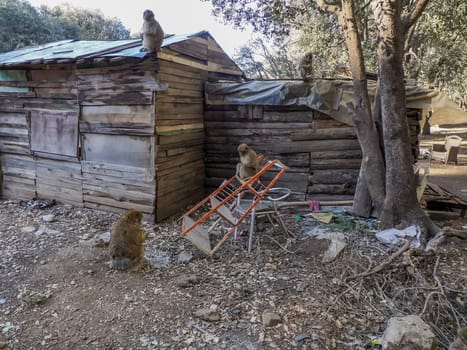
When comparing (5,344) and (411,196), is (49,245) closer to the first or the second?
(5,344)

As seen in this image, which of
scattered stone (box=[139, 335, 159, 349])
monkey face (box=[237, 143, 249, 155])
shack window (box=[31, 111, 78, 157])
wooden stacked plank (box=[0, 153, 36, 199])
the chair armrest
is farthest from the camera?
the chair armrest

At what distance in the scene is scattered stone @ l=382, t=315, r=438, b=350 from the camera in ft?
7.30

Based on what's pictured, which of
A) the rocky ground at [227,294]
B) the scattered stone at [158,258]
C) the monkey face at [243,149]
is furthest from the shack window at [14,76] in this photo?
the monkey face at [243,149]

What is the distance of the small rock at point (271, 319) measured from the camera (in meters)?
2.74

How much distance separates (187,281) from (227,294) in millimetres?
486

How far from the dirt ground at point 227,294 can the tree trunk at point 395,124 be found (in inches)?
19.2

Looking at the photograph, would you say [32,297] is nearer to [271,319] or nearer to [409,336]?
[271,319]

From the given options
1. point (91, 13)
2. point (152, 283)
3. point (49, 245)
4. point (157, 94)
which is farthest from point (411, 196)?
point (91, 13)

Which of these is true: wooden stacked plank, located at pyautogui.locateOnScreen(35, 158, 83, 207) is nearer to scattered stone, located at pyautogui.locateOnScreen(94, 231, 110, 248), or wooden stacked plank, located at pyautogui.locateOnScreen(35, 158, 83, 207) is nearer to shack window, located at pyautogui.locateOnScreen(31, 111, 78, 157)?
shack window, located at pyautogui.locateOnScreen(31, 111, 78, 157)

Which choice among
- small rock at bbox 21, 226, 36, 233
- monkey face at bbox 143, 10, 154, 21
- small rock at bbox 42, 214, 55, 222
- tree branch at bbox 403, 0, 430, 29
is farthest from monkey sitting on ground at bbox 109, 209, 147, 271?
tree branch at bbox 403, 0, 430, 29

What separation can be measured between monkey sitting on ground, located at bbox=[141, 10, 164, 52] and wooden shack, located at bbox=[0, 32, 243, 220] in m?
0.16

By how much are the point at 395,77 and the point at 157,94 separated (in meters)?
3.41

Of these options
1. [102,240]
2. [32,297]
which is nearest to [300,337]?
[32,297]

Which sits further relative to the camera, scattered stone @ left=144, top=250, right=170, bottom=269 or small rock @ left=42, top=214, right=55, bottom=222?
small rock @ left=42, top=214, right=55, bottom=222
